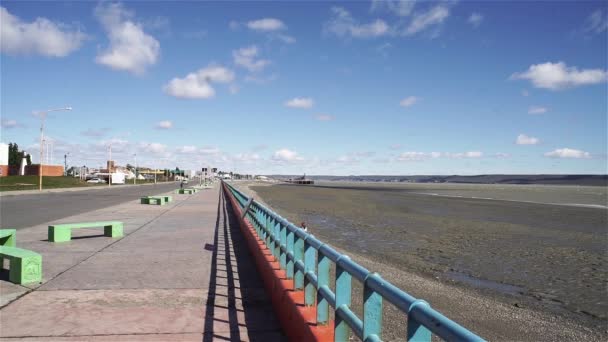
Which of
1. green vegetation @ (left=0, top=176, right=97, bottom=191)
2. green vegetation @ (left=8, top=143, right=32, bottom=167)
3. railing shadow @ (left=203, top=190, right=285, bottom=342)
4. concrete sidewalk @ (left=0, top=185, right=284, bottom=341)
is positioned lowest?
railing shadow @ (left=203, top=190, right=285, bottom=342)

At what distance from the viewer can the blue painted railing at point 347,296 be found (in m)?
2.54

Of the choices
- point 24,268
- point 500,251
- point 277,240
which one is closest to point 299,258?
point 277,240

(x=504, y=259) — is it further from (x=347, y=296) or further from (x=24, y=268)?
(x=24, y=268)

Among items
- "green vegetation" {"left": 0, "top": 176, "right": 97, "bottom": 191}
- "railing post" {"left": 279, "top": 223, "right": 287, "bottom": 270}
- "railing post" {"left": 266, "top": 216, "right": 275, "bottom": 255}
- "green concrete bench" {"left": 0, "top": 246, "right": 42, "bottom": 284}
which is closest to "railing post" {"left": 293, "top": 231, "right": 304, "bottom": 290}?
"railing post" {"left": 279, "top": 223, "right": 287, "bottom": 270}

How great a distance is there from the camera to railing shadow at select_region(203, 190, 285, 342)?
5566 millimetres

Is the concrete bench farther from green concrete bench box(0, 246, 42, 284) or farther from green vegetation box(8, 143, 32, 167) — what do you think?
green vegetation box(8, 143, 32, 167)

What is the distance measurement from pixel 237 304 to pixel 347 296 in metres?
3.06

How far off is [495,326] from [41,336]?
6135mm

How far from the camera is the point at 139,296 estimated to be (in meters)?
7.11

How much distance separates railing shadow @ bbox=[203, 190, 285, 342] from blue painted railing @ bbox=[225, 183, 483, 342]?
1.98 ft

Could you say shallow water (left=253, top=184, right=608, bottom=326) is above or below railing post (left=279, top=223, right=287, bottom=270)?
below

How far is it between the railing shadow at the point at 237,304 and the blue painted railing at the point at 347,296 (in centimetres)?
60

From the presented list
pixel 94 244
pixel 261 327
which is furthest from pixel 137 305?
pixel 94 244

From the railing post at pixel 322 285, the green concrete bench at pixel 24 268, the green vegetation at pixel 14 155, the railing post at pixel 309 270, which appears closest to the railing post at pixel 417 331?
the railing post at pixel 322 285
